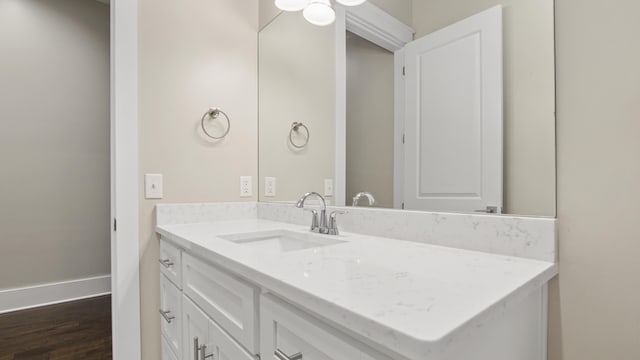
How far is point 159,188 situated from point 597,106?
161 cm

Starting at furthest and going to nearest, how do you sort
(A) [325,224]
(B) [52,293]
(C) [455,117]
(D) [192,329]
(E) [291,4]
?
(B) [52,293] < (E) [291,4] < (A) [325,224] < (D) [192,329] < (C) [455,117]

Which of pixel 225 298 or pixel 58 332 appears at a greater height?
pixel 225 298

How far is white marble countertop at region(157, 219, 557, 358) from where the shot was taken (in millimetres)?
421

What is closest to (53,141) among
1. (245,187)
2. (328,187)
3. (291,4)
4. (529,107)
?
(245,187)

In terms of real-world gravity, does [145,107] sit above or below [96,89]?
below

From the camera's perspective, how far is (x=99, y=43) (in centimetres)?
306

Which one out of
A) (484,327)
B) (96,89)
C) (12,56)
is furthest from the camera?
(96,89)

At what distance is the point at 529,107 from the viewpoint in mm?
821

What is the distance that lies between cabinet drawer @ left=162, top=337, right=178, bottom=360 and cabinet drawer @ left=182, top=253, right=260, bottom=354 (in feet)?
1.26

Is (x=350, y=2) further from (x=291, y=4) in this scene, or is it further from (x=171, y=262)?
(x=171, y=262)

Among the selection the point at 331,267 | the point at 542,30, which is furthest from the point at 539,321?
the point at 542,30

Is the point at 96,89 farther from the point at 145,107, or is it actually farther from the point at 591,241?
the point at 591,241

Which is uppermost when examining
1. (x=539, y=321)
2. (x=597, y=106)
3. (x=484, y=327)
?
(x=597, y=106)

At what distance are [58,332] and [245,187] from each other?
5.75 feet
